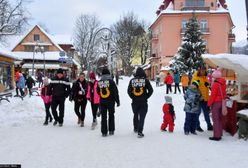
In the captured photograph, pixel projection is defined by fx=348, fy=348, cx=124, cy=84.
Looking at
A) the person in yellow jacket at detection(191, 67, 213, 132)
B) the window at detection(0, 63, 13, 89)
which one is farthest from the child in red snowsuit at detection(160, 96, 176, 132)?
the window at detection(0, 63, 13, 89)

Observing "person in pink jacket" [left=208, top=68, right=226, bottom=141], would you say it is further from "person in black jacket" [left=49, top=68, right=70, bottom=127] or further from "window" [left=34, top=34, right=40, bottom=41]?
"window" [left=34, top=34, right=40, bottom=41]

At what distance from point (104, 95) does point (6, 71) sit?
64.9ft

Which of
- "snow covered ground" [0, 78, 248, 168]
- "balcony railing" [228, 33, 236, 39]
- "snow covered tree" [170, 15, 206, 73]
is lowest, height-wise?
"snow covered ground" [0, 78, 248, 168]

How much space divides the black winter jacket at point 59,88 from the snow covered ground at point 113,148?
1.03 meters

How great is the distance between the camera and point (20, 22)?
123 ft

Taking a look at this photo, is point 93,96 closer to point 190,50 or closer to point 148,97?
point 148,97

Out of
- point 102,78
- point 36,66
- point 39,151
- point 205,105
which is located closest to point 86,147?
point 39,151

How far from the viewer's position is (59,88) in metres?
11.0

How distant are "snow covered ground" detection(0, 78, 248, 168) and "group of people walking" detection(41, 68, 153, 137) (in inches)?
14.7

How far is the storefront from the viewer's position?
82.4 feet

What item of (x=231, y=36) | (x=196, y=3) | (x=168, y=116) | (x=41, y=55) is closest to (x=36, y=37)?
(x=41, y=55)

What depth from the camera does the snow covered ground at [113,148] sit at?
6586 millimetres

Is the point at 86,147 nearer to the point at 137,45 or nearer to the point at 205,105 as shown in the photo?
the point at 205,105

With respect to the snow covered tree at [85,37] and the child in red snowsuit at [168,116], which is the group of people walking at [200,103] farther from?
the snow covered tree at [85,37]
